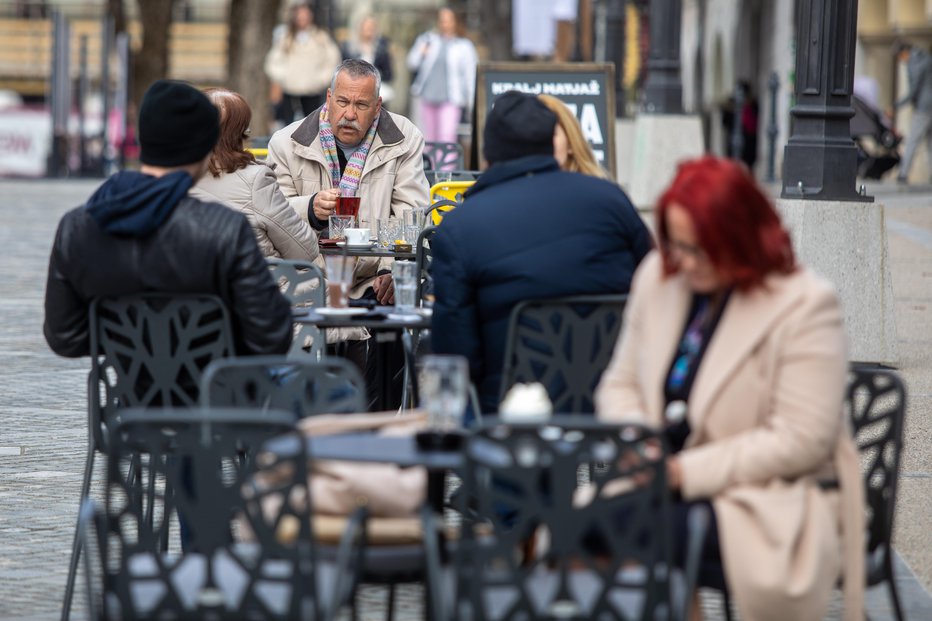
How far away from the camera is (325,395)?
15.4 feet

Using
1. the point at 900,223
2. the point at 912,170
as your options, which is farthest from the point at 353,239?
the point at 912,170

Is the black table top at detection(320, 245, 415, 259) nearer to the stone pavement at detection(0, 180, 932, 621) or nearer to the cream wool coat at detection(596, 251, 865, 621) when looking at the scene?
the stone pavement at detection(0, 180, 932, 621)

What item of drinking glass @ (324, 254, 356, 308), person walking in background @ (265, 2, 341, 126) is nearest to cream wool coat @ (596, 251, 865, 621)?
drinking glass @ (324, 254, 356, 308)

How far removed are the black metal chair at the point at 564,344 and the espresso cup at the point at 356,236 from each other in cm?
217

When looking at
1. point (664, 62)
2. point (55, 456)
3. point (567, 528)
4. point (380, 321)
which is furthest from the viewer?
point (664, 62)

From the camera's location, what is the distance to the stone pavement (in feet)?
19.0

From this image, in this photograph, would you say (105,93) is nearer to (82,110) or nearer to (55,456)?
(82,110)

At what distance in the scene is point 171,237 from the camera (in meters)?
5.15

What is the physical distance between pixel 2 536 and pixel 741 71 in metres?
36.7

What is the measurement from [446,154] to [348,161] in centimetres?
521

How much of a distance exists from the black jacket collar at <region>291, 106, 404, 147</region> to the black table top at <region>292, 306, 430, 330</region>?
2101mm

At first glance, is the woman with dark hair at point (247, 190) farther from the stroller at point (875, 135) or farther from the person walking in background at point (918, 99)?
the person walking in background at point (918, 99)

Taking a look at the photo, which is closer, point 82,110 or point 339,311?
point 339,311

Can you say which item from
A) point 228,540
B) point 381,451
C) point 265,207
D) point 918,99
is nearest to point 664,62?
point 918,99
